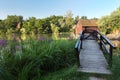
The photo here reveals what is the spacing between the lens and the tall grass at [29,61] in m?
4.88

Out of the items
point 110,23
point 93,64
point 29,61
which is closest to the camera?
point 29,61

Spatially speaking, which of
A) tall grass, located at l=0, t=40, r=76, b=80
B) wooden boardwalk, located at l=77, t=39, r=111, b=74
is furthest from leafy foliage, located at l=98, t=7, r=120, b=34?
tall grass, located at l=0, t=40, r=76, b=80

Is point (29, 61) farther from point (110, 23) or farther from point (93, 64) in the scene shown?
point (110, 23)

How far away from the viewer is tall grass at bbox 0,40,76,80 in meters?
4.88

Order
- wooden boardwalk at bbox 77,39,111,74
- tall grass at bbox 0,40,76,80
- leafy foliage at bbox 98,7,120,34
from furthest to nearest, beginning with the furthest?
leafy foliage at bbox 98,7,120,34 → wooden boardwalk at bbox 77,39,111,74 → tall grass at bbox 0,40,76,80

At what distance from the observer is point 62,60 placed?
6449 mm

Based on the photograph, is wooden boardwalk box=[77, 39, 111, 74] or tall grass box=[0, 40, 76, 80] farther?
wooden boardwalk box=[77, 39, 111, 74]

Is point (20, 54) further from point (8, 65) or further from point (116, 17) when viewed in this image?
point (116, 17)

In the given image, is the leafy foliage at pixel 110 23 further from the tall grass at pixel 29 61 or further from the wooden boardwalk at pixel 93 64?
the tall grass at pixel 29 61

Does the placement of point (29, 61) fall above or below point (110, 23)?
above

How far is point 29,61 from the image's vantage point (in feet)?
17.4

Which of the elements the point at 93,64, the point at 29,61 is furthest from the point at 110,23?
the point at 29,61

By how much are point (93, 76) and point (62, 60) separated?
131cm

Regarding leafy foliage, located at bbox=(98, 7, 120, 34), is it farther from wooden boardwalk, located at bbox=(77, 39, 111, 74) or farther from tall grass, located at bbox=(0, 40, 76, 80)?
tall grass, located at bbox=(0, 40, 76, 80)
